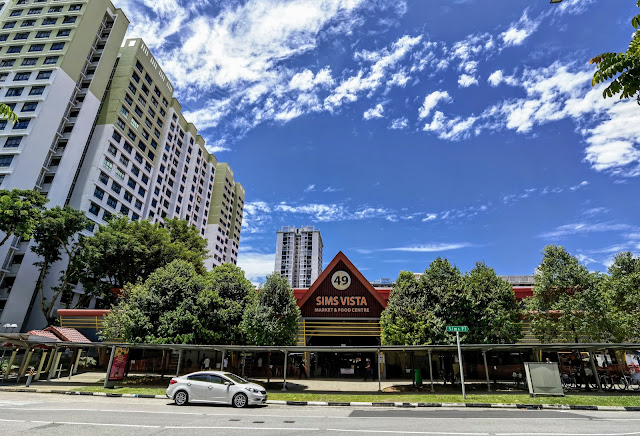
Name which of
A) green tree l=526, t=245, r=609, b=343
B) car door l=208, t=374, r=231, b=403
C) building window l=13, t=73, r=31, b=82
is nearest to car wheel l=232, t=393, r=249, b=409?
car door l=208, t=374, r=231, b=403

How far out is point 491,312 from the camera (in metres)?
21.3

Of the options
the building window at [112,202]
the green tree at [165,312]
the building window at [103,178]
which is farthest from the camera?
the building window at [112,202]

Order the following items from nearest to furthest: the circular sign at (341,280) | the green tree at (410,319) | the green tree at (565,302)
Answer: the green tree at (410,319), the green tree at (565,302), the circular sign at (341,280)

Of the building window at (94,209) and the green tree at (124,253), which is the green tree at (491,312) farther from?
the building window at (94,209)

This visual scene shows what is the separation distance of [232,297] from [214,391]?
9.93m

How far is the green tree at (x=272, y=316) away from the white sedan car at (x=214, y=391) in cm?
573

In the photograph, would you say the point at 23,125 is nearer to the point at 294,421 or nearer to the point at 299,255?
the point at 294,421

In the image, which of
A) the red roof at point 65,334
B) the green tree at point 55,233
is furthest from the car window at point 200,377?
the green tree at point 55,233

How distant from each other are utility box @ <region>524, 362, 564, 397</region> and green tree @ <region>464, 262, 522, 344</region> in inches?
133

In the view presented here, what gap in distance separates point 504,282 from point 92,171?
56.9 metres

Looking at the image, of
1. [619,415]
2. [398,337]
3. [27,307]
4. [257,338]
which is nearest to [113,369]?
[257,338]

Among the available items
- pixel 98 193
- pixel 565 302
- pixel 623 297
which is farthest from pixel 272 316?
pixel 98 193

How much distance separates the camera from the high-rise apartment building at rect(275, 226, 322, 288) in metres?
166

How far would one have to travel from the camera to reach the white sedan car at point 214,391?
51.2 feet
